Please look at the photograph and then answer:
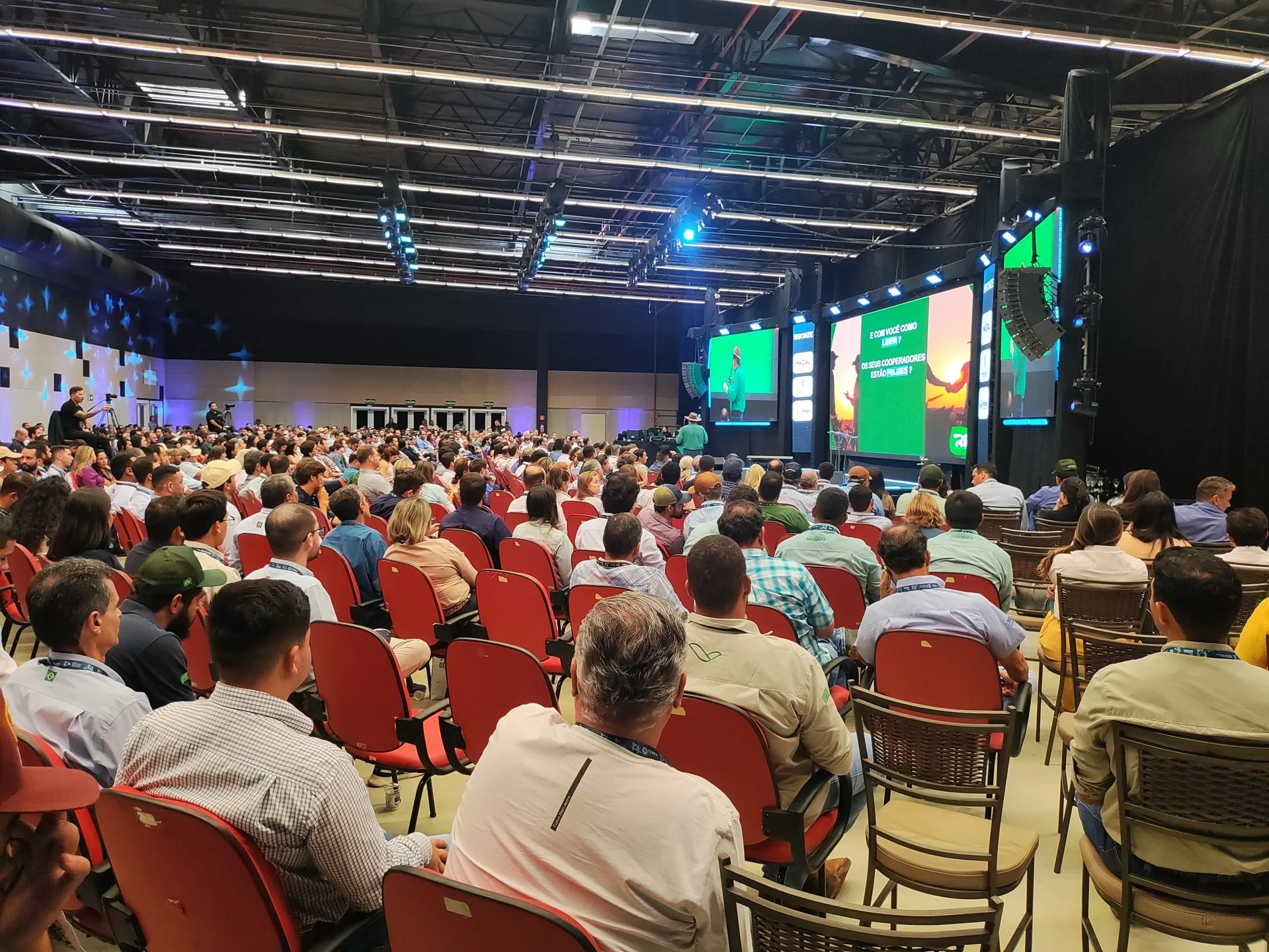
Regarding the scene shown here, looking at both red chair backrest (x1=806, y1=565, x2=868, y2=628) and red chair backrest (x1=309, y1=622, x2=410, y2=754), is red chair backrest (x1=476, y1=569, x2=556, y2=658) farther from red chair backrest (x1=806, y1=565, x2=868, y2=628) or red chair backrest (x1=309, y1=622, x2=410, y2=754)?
red chair backrest (x1=806, y1=565, x2=868, y2=628)

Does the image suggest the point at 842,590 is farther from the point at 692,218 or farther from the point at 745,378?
the point at 745,378

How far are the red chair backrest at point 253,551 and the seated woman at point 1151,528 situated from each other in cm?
517

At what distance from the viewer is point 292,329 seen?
26.4m

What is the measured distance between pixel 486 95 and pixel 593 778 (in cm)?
1260

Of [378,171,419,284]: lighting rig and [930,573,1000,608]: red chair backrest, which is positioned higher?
[378,171,419,284]: lighting rig

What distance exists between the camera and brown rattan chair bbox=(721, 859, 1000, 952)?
3.72ft

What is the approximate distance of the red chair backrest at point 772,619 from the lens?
3.34 metres

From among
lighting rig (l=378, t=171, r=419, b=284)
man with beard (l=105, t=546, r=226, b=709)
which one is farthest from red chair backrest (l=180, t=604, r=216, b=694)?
lighting rig (l=378, t=171, r=419, b=284)

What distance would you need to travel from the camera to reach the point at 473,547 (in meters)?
5.36

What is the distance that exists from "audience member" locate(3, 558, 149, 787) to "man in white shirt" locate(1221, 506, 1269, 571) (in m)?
5.16

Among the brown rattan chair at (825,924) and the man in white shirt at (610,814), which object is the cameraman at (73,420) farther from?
the brown rattan chair at (825,924)

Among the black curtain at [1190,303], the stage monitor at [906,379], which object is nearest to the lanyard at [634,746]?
the black curtain at [1190,303]

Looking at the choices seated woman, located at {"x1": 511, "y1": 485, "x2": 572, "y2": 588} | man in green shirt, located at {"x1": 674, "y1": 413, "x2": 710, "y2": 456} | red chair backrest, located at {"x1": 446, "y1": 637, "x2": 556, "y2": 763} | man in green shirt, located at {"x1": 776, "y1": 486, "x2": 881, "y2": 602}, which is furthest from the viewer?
man in green shirt, located at {"x1": 674, "y1": 413, "x2": 710, "y2": 456}

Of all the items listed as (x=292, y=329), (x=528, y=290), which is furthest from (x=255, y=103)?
(x=292, y=329)
